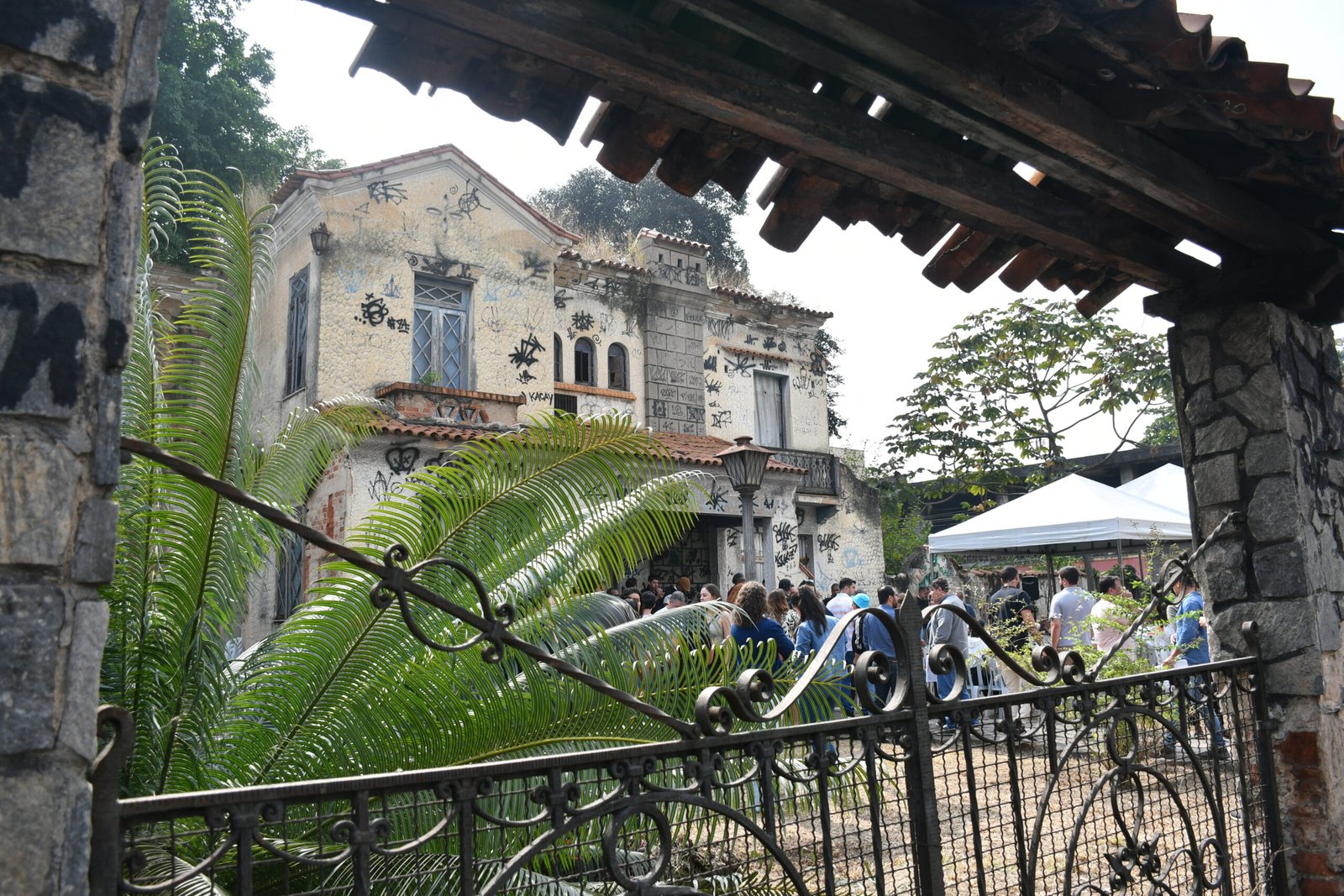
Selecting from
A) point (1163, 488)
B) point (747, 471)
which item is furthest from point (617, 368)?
point (1163, 488)

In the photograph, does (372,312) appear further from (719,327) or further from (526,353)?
(719,327)

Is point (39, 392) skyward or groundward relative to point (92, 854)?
skyward

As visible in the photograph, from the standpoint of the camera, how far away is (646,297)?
17.1 meters

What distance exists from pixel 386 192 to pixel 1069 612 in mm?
10114

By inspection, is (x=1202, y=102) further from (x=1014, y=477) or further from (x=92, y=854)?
(x=1014, y=477)

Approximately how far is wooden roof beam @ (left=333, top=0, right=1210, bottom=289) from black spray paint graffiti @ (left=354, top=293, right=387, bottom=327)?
1107 cm

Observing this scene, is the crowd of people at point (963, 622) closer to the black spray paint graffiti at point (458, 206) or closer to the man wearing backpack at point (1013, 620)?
the man wearing backpack at point (1013, 620)

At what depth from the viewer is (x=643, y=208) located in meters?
34.9

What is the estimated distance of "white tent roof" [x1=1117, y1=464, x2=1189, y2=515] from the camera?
12641 mm

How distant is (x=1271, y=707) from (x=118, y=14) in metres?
4.52

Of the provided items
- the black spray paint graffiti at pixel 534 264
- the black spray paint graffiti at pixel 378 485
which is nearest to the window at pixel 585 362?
the black spray paint graffiti at pixel 534 264

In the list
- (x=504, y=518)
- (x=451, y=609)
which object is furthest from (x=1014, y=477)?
(x=451, y=609)

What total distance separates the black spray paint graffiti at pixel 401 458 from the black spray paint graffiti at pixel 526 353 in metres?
2.55

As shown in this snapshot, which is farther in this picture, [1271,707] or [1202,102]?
[1271,707]
